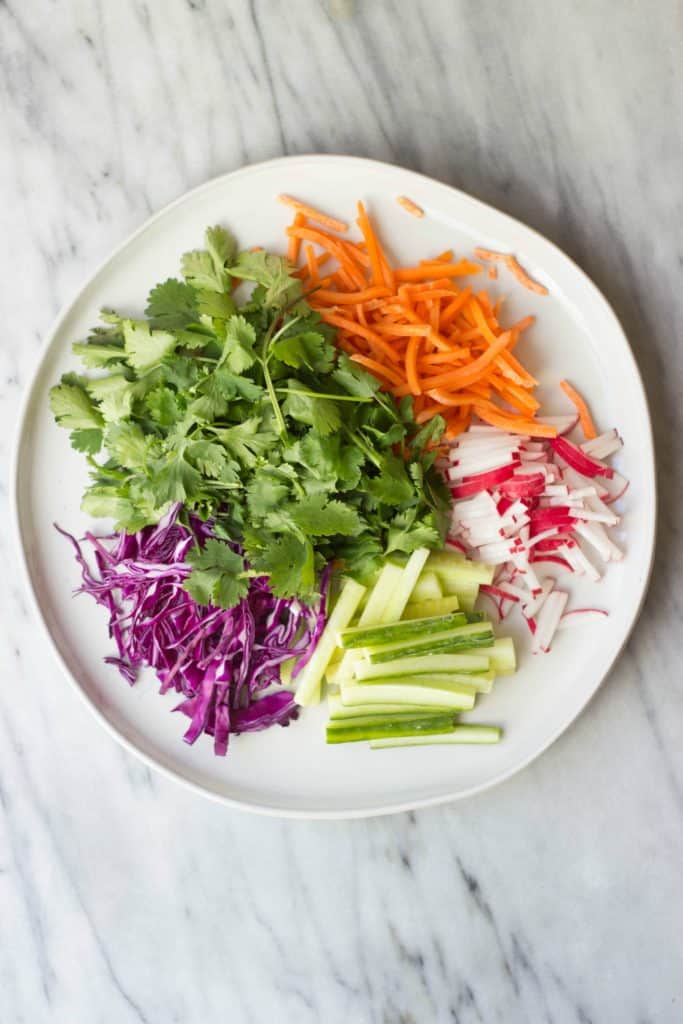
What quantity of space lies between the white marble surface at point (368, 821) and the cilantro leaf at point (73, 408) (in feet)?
0.88

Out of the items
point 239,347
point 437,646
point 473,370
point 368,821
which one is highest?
point 239,347

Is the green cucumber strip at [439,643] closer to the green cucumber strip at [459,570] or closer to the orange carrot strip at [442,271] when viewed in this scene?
the green cucumber strip at [459,570]

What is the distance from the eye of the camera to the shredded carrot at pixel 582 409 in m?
2.03

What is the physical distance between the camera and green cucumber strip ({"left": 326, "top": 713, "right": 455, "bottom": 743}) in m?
2.04

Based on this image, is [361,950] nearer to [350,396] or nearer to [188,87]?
[350,396]

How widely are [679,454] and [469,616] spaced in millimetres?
676

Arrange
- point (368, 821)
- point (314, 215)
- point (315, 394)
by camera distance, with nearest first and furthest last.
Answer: point (315, 394), point (314, 215), point (368, 821)

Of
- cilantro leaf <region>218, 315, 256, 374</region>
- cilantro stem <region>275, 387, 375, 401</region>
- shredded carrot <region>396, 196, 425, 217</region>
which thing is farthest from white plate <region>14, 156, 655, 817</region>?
cilantro stem <region>275, 387, 375, 401</region>

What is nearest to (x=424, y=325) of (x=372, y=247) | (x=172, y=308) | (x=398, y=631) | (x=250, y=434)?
(x=372, y=247)

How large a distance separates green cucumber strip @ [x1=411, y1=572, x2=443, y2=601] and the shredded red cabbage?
225 mm

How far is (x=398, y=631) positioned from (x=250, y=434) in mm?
557

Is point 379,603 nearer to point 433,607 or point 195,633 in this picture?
point 433,607

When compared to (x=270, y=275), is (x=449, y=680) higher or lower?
lower

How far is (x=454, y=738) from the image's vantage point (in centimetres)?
206
